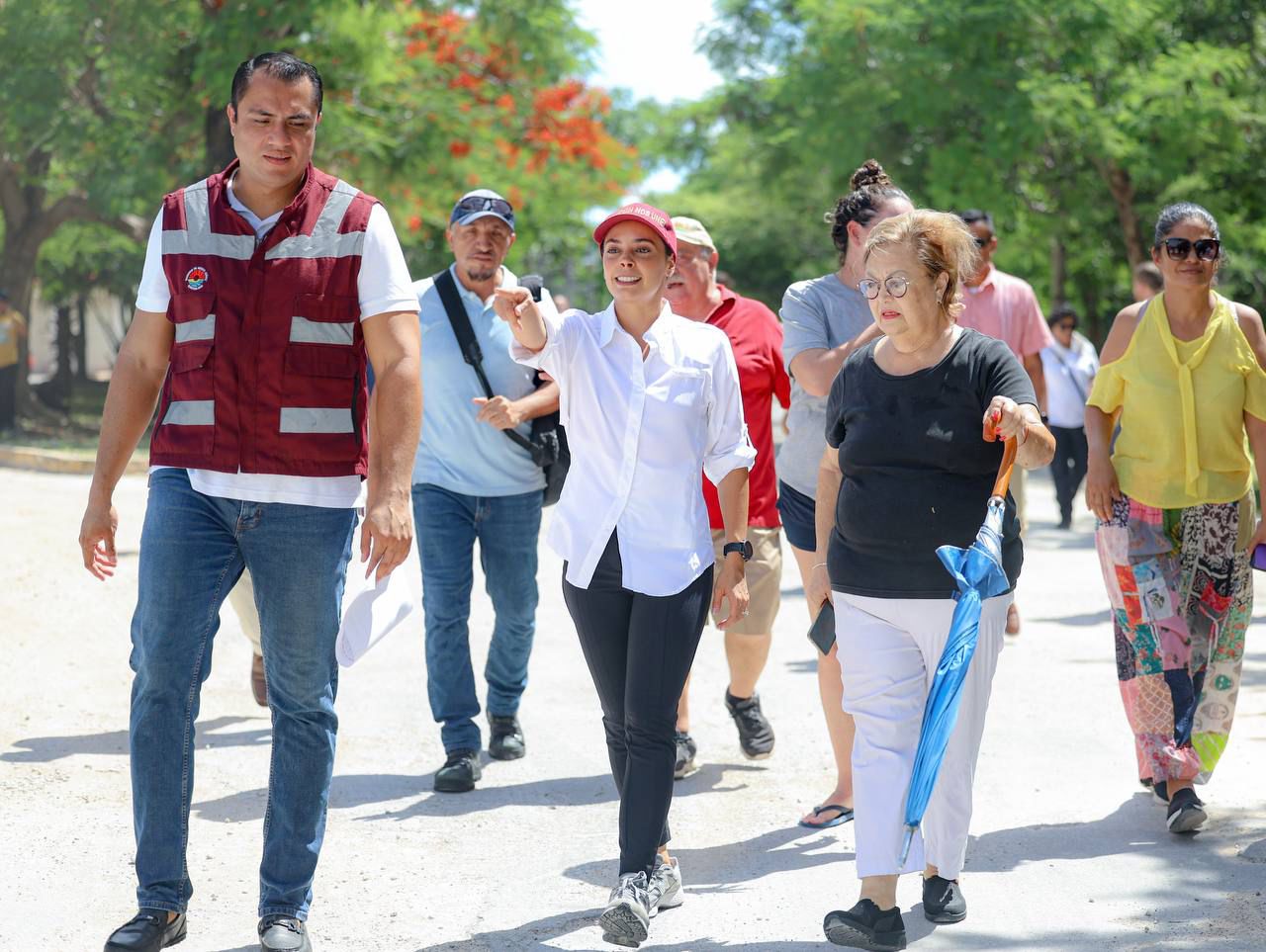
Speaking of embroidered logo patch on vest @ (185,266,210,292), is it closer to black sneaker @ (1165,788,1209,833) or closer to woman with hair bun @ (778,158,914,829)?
woman with hair bun @ (778,158,914,829)

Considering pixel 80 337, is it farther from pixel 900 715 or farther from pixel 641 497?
pixel 900 715

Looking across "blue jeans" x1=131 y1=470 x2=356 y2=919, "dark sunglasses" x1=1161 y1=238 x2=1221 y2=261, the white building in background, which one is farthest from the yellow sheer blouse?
the white building in background

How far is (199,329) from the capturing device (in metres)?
4.07

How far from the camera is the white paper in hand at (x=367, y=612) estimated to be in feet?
13.9

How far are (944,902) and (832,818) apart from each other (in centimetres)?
113

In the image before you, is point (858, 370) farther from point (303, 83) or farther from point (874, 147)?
point (874, 147)

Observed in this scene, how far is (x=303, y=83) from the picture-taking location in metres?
4.18

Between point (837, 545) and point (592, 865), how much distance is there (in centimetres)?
137

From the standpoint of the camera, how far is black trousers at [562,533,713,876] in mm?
4414

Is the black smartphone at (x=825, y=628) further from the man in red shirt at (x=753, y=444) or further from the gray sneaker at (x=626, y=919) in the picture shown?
the man in red shirt at (x=753, y=444)

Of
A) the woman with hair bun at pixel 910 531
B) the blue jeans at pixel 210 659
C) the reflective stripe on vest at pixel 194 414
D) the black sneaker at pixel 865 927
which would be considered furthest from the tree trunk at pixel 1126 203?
the reflective stripe on vest at pixel 194 414

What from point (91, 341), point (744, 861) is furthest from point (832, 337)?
point (91, 341)

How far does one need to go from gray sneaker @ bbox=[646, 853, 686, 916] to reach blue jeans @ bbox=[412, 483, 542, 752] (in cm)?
157

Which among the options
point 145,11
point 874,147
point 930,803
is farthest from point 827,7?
point 930,803
